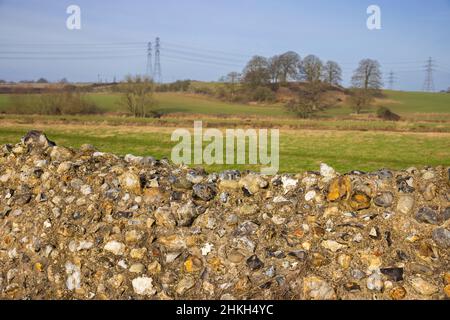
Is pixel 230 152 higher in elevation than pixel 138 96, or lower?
lower

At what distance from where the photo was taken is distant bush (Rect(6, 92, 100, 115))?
48.2 meters

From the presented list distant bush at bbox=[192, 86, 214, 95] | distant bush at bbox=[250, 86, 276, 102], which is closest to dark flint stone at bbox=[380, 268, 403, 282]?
distant bush at bbox=[250, 86, 276, 102]

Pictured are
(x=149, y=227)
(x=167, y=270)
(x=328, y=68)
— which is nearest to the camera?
(x=167, y=270)

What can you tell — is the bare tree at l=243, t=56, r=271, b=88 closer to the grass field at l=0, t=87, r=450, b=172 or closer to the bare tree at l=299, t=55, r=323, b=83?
the bare tree at l=299, t=55, r=323, b=83

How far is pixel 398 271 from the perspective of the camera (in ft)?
13.1

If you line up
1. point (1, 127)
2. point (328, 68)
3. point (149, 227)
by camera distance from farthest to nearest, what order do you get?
1. point (328, 68)
2. point (1, 127)
3. point (149, 227)

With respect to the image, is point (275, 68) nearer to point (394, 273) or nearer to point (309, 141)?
point (309, 141)

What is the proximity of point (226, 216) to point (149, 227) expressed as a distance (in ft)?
3.14

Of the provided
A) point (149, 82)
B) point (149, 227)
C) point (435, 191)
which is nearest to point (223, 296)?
point (149, 227)

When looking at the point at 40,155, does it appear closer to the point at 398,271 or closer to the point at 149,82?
the point at 398,271

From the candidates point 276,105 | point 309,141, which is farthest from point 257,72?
point 309,141

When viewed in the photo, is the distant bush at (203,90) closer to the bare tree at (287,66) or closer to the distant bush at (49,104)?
the bare tree at (287,66)

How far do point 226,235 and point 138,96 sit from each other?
157ft

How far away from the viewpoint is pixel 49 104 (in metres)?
48.8
